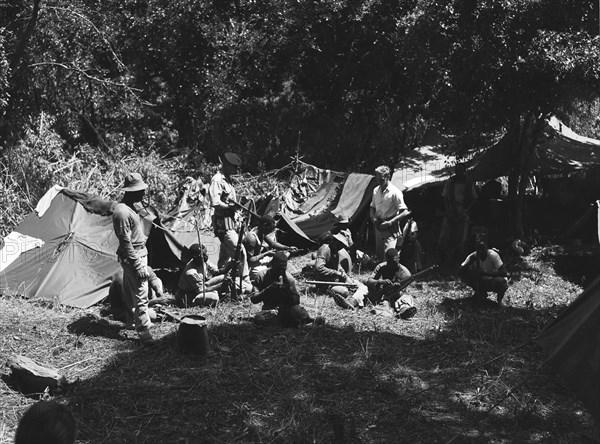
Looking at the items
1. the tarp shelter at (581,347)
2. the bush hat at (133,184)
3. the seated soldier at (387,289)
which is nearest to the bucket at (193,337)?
the bush hat at (133,184)

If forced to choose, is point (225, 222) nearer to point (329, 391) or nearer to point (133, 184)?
point (133, 184)

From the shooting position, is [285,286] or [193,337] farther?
[285,286]

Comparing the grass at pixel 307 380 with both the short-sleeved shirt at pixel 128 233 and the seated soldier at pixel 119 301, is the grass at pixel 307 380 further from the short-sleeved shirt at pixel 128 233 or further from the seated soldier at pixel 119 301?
the short-sleeved shirt at pixel 128 233

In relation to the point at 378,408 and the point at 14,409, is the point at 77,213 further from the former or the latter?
the point at 378,408

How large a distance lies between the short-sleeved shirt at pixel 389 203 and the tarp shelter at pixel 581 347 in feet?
17.1

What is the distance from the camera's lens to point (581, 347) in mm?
5098

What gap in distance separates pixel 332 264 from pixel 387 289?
1087 mm

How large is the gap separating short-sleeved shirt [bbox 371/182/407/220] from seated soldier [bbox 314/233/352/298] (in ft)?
2.20

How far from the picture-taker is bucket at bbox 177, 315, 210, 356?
745 cm

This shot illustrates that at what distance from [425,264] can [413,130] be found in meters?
5.76

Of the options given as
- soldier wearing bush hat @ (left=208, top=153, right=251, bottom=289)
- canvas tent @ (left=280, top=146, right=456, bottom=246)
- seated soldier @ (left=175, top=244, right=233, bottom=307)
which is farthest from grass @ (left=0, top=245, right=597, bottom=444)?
canvas tent @ (left=280, top=146, right=456, bottom=246)

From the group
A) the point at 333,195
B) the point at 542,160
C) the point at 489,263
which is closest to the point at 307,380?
the point at 489,263

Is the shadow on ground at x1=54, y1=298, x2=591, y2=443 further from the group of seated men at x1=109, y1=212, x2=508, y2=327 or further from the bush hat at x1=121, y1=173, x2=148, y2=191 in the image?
the bush hat at x1=121, y1=173, x2=148, y2=191

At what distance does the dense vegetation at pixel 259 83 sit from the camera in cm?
1160
